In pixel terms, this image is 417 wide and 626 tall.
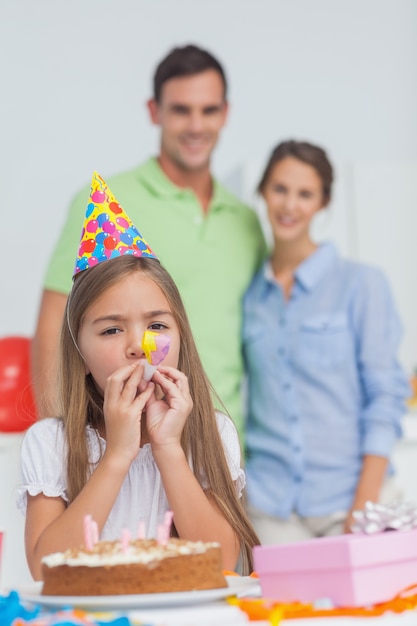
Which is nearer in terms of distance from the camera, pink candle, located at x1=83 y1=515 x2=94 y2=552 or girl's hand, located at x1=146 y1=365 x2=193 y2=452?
pink candle, located at x1=83 y1=515 x2=94 y2=552

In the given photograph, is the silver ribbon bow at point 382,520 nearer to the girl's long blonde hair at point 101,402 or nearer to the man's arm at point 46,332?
the girl's long blonde hair at point 101,402

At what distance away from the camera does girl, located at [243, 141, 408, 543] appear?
7.93ft

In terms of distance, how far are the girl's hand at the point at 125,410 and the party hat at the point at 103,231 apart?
0.22 meters

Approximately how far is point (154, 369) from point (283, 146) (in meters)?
1.40

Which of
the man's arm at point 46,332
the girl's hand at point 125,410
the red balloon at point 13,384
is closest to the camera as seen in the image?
the girl's hand at point 125,410

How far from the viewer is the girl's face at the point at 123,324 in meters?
1.35

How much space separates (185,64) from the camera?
243cm

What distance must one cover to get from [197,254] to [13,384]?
51 cm

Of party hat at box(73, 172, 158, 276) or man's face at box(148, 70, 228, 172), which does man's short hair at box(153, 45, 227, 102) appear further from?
party hat at box(73, 172, 158, 276)

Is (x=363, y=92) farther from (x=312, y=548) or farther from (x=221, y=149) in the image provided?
(x=312, y=548)

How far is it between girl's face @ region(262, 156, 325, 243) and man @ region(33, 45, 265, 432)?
80 mm

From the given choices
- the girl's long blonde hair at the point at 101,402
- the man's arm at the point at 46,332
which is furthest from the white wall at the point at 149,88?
the girl's long blonde hair at the point at 101,402

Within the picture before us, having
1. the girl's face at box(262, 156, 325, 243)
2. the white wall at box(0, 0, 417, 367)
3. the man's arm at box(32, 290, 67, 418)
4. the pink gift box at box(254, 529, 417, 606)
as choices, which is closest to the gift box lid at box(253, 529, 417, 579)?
the pink gift box at box(254, 529, 417, 606)

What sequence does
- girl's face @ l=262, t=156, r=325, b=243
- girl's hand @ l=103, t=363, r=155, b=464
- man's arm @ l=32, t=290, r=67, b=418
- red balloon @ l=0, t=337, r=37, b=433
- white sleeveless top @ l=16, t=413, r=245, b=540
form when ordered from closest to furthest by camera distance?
girl's hand @ l=103, t=363, r=155, b=464
white sleeveless top @ l=16, t=413, r=245, b=540
man's arm @ l=32, t=290, r=67, b=418
red balloon @ l=0, t=337, r=37, b=433
girl's face @ l=262, t=156, r=325, b=243
